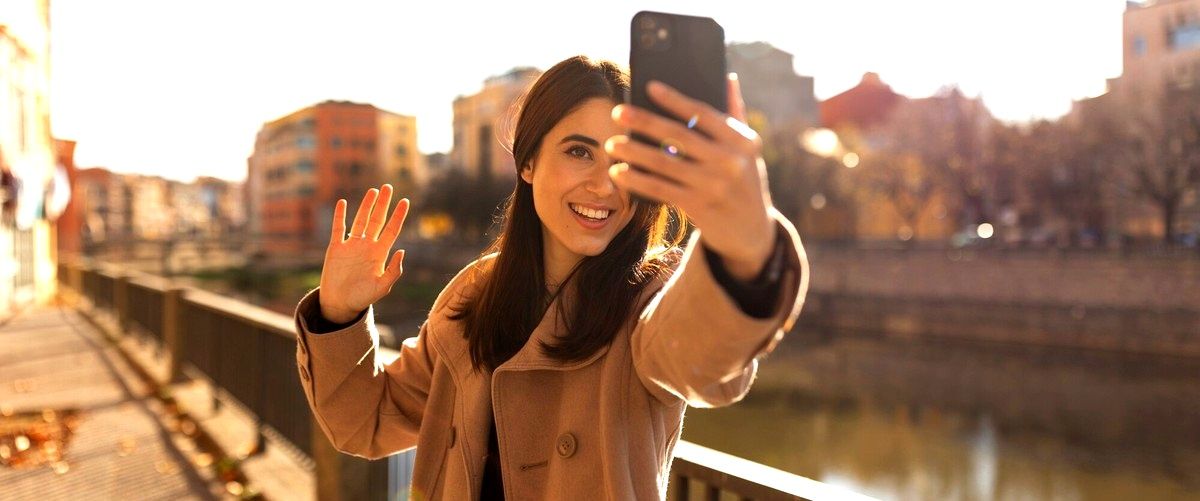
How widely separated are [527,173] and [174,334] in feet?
21.8

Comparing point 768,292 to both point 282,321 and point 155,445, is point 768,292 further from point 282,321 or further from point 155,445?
point 155,445

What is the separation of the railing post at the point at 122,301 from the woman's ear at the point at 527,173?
32.5 feet

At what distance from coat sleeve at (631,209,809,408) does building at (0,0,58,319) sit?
43.6 ft

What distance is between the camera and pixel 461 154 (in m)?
53.9

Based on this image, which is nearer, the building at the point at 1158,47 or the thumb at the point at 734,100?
the thumb at the point at 734,100

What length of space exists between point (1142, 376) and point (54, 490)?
21.8 m

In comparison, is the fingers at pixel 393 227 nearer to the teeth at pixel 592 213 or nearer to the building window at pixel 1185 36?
the teeth at pixel 592 213

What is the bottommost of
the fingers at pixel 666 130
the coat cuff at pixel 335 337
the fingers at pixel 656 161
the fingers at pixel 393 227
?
the coat cuff at pixel 335 337

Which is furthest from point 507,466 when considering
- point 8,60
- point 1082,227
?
point 1082,227

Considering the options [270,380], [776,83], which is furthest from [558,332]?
[776,83]

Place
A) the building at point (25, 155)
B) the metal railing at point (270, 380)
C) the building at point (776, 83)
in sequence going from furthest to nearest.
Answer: the building at point (776, 83) → the building at point (25, 155) → the metal railing at point (270, 380)

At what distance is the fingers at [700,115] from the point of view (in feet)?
2.34

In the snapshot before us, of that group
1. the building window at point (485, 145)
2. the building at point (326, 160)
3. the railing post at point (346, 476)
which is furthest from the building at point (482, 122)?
the railing post at point (346, 476)

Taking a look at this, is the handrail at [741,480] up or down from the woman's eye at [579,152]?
down
